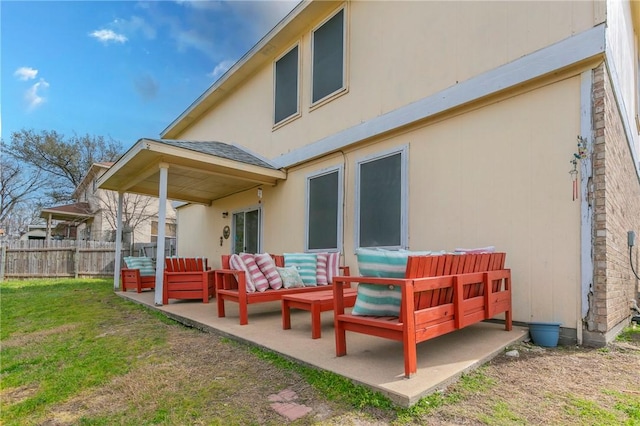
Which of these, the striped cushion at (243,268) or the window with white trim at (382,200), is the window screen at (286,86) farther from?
the striped cushion at (243,268)

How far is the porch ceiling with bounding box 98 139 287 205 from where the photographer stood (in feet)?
20.7

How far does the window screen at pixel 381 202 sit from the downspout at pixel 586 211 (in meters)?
2.37

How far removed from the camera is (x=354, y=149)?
6543mm

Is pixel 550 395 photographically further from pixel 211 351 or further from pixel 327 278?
pixel 327 278

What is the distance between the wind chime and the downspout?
0.02 metres

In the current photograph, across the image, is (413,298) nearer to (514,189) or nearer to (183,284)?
(514,189)

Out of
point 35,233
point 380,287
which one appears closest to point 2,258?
point 380,287

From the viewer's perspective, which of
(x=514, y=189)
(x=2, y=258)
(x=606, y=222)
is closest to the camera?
(x=606, y=222)

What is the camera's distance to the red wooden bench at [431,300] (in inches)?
102

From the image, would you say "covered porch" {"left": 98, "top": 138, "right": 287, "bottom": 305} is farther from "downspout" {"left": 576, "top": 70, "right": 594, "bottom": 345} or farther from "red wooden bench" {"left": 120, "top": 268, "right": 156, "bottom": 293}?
"downspout" {"left": 576, "top": 70, "right": 594, "bottom": 345}

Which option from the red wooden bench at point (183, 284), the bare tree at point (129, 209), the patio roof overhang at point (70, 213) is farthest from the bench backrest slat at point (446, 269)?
the patio roof overhang at point (70, 213)

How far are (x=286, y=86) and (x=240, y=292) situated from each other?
531cm

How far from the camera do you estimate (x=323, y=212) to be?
7113 millimetres

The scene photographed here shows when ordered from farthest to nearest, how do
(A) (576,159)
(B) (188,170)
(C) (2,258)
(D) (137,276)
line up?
(C) (2,258) < (D) (137,276) < (B) (188,170) < (A) (576,159)
